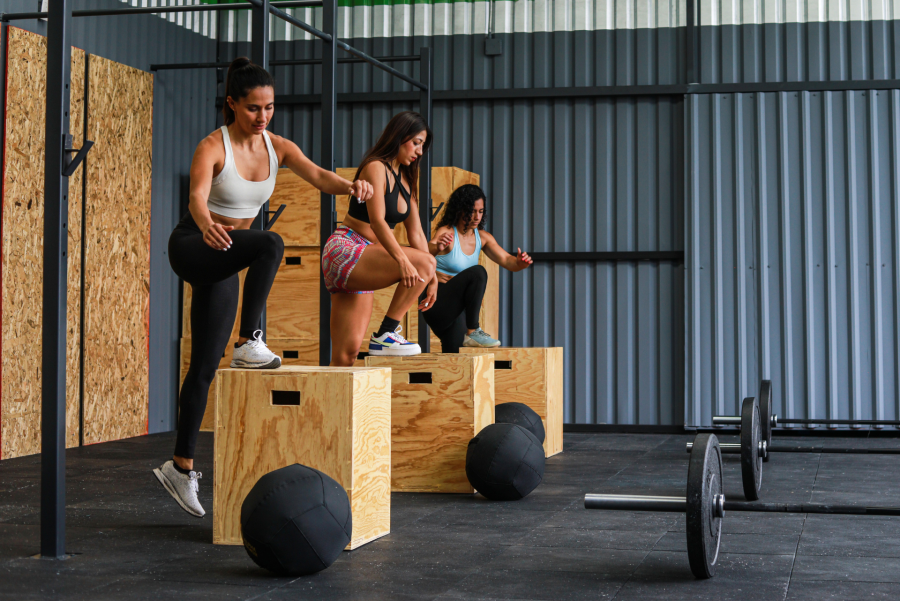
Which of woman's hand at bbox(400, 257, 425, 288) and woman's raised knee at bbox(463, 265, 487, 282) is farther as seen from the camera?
woman's raised knee at bbox(463, 265, 487, 282)

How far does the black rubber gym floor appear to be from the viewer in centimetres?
264

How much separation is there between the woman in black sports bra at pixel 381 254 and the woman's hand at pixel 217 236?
1071 mm

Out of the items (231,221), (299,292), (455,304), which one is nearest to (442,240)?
(455,304)

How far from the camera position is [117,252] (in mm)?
6941

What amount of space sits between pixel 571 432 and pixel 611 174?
213 cm

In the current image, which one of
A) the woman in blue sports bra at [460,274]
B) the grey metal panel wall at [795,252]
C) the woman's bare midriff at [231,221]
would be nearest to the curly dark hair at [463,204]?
the woman in blue sports bra at [460,274]

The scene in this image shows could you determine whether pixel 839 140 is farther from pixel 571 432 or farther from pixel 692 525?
pixel 692 525

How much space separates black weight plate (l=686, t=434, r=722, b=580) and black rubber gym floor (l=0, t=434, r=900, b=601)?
0.23 feet

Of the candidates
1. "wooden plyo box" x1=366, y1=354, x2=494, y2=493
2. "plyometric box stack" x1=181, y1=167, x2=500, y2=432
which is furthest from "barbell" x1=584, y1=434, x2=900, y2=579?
"plyometric box stack" x1=181, y1=167, x2=500, y2=432

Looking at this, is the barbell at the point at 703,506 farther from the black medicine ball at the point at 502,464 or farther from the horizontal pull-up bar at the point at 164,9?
the horizontal pull-up bar at the point at 164,9

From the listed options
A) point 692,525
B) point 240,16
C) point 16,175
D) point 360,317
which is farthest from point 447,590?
point 240,16

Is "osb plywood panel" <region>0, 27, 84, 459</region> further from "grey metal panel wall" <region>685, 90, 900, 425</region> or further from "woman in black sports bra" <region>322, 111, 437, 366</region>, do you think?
"grey metal panel wall" <region>685, 90, 900, 425</region>

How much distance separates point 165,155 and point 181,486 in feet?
14.9

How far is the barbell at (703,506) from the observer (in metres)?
2.58
